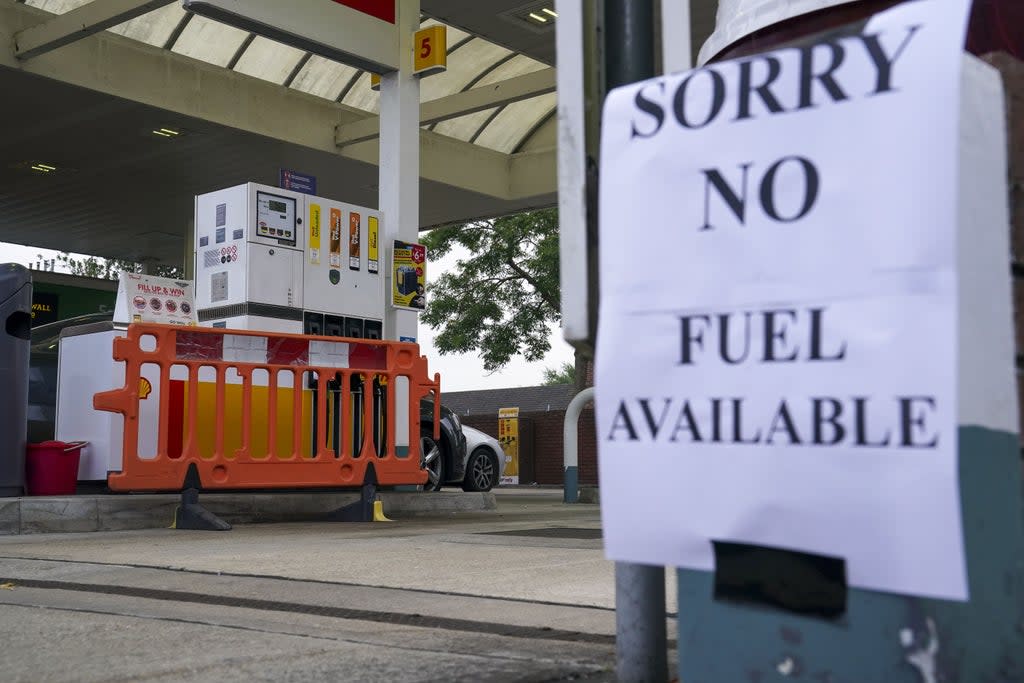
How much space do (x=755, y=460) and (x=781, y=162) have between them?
0.39m

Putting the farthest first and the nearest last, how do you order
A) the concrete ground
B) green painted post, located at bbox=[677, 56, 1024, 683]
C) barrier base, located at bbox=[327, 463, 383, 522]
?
1. barrier base, located at bbox=[327, 463, 383, 522]
2. the concrete ground
3. green painted post, located at bbox=[677, 56, 1024, 683]

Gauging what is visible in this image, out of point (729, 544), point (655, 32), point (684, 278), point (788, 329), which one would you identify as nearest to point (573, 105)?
point (655, 32)

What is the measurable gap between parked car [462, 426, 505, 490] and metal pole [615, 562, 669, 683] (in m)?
11.3

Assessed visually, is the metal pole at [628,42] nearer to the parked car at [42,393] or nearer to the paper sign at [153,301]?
the paper sign at [153,301]

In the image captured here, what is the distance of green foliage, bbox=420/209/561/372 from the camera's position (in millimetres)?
27609

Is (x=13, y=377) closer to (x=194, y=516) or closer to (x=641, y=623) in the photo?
(x=194, y=516)

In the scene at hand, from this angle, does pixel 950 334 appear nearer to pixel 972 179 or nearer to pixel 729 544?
pixel 972 179

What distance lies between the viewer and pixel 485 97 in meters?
15.5

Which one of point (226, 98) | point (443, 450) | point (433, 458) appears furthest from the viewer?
point (226, 98)

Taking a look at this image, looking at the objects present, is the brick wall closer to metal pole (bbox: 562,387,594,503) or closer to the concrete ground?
metal pole (bbox: 562,387,594,503)

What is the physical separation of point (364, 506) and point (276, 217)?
9.26 feet

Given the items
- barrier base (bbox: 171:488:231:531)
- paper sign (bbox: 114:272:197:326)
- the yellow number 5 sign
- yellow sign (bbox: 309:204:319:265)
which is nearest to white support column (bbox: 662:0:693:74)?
barrier base (bbox: 171:488:231:531)

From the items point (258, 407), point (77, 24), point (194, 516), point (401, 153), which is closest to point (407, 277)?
point (401, 153)

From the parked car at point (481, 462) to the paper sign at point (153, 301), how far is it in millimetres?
5248
